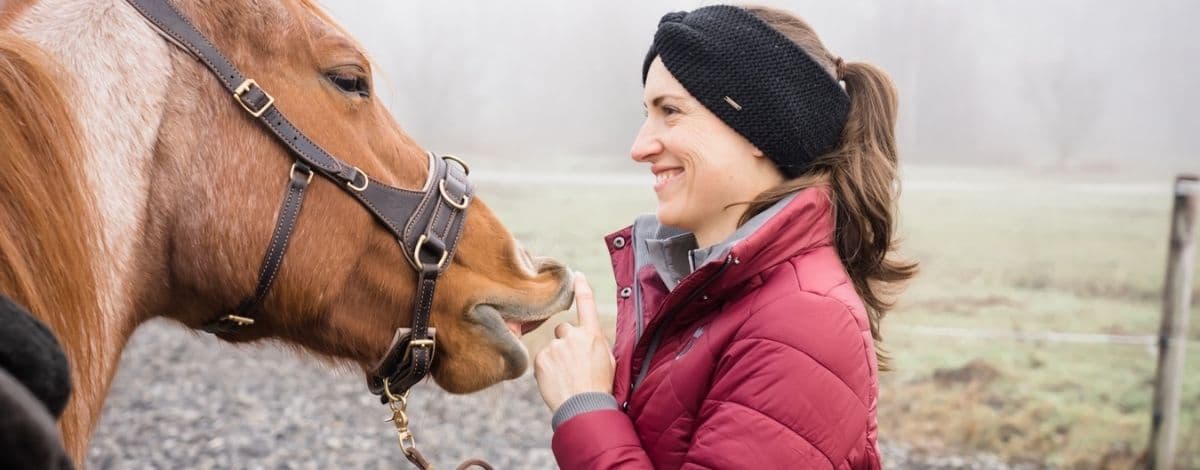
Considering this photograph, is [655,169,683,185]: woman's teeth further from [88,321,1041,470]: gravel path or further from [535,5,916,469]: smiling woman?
[88,321,1041,470]: gravel path

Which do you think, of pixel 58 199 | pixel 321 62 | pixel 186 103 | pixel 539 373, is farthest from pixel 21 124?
pixel 539 373

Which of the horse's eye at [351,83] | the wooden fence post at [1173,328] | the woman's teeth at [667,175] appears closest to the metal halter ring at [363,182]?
the horse's eye at [351,83]

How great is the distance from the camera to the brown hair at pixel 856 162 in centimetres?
142

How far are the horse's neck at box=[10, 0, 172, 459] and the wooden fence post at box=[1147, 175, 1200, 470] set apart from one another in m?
4.26

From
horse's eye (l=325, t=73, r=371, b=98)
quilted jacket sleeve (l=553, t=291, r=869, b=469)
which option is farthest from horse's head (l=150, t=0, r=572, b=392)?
quilted jacket sleeve (l=553, t=291, r=869, b=469)

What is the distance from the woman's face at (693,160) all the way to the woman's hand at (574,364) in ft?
0.78

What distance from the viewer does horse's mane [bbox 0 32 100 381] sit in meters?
1.15

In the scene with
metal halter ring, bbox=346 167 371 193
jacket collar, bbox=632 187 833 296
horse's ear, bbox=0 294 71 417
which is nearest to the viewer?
horse's ear, bbox=0 294 71 417

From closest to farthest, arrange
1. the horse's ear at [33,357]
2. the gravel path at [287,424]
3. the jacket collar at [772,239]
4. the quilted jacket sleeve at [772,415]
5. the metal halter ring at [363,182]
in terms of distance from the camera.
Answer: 1. the horse's ear at [33,357]
2. the quilted jacket sleeve at [772,415]
3. the jacket collar at [772,239]
4. the metal halter ring at [363,182]
5. the gravel path at [287,424]

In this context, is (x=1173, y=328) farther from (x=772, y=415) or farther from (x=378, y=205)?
(x=378, y=205)

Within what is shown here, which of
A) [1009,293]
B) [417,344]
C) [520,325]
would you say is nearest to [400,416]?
[417,344]

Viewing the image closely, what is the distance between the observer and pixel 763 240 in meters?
1.30

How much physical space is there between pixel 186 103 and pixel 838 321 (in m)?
1.10

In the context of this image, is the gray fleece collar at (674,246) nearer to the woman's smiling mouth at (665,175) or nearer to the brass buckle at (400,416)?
the woman's smiling mouth at (665,175)
